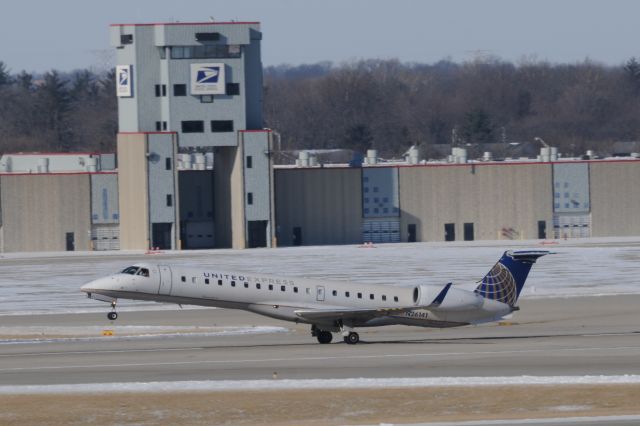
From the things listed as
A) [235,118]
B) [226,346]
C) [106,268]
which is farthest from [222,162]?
[226,346]

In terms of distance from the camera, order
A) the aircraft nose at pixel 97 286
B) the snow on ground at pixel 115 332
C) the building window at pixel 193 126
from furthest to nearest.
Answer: the building window at pixel 193 126, the snow on ground at pixel 115 332, the aircraft nose at pixel 97 286

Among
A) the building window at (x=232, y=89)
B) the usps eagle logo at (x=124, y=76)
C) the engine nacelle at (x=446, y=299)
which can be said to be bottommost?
the engine nacelle at (x=446, y=299)

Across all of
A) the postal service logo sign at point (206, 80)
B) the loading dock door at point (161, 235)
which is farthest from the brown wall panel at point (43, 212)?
the postal service logo sign at point (206, 80)

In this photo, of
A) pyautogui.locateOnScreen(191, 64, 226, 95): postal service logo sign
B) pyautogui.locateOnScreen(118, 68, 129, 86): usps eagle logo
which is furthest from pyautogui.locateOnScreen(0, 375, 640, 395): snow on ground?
pyautogui.locateOnScreen(118, 68, 129, 86): usps eagle logo

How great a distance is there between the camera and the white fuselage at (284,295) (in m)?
47.4

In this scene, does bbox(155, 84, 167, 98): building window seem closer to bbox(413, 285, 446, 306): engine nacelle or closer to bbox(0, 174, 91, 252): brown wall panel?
bbox(0, 174, 91, 252): brown wall panel

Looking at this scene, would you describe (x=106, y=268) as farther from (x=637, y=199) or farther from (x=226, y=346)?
(x=637, y=199)

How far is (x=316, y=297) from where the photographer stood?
48.2 metres

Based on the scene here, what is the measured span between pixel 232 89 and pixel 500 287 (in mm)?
65442

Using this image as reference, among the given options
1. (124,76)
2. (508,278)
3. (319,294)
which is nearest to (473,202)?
(124,76)

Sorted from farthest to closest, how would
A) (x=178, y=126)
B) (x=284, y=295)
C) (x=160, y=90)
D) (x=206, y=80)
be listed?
(x=160, y=90) → (x=178, y=126) → (x=206, y=80) → (x=284, y=295)

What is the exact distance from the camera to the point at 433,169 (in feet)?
392

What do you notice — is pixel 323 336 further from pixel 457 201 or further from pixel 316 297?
pixel 457 201

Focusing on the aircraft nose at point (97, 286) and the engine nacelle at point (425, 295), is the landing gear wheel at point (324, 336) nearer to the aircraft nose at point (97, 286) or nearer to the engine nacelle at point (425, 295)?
the engine nacelle at point (425, 295)
